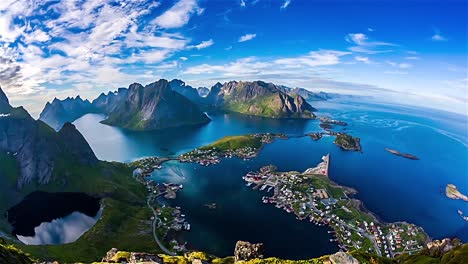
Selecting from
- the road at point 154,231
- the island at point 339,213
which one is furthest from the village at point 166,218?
the island at point 339,213

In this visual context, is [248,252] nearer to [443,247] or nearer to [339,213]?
[443,247]

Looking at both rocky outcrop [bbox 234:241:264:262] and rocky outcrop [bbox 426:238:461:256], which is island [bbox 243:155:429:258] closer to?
rocky outcrop [bbox 426:238:461:256]

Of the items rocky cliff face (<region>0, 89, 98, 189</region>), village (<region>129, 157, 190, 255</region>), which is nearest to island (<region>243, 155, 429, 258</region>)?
village (<region>129, 157, 190, 255</region>)

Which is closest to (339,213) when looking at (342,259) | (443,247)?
(443,247)

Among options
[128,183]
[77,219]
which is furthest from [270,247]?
[128,183]

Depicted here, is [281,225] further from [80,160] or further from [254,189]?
[80,160]

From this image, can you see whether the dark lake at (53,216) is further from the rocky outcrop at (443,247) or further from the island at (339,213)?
the rocky outcrop at (443,247)

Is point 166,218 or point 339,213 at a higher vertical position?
point 339,213
